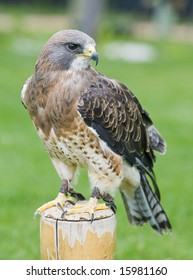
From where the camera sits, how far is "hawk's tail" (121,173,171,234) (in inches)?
192

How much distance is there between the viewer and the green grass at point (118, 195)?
6355 mm

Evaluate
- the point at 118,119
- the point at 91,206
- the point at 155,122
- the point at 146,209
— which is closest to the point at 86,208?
the point at 91,206

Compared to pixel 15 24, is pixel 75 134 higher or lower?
lower

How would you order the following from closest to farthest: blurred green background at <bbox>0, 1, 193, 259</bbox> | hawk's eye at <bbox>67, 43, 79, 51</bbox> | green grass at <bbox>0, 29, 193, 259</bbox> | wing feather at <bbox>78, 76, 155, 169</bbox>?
hawk's eye at <bbox>67, 43, 79, 51</bbox>, wing feather at <bbox>78, 76, 155, 169</bbox>, green grass at <bbox>0, 29, 193, 259</bbox>, blurred green background at <bbox>0, 1, 193, 259</bbox>

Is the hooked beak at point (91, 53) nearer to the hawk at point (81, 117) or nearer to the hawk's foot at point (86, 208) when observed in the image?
the hawk at point (81, 117)

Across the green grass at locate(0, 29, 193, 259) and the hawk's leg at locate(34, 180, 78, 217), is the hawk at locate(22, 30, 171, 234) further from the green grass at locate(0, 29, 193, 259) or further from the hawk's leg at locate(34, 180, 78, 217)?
A: the green grass at locate(0, 29, 193, 259)

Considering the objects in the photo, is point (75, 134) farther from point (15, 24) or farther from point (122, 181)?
point (15, 24)

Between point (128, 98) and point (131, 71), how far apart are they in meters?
12.5

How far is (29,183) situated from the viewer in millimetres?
7973

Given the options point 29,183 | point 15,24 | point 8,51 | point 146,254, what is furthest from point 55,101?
point 15,24

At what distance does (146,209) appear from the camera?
4926 mm

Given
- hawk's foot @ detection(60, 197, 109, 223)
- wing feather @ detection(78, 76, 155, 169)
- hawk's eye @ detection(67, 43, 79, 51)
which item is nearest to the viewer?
hawk's foot @ detection(60, 197, 109, 223)

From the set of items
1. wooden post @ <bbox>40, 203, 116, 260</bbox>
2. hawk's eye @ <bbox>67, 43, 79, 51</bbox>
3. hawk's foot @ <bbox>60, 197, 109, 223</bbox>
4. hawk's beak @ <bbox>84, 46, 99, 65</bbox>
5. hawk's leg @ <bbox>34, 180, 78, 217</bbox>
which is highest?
hawk's eye @ <bbox>67, 43, 79, 51</bbox>

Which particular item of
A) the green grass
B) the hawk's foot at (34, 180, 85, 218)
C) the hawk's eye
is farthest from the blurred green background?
the hawk's eye
